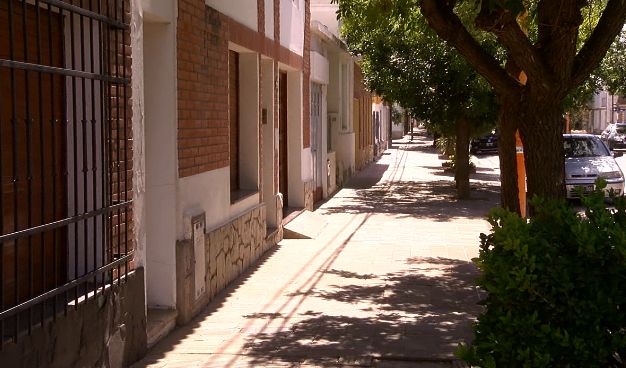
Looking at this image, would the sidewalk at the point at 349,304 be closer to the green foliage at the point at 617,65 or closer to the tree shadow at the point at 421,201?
the tree shadow at the point at 421,201

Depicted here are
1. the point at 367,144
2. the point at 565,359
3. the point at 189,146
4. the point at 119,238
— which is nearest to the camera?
the point at 565,359

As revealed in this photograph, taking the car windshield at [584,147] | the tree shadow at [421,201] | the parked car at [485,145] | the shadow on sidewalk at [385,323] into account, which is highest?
the car windshield at [584,147]

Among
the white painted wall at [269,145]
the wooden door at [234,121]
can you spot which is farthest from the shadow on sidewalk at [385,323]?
the white painted wall at [269,145]

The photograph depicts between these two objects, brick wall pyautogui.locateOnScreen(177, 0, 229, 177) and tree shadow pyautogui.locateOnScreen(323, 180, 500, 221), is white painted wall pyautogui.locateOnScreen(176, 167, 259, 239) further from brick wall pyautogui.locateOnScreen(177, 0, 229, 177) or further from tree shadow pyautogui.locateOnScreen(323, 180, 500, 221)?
tree shadow pyautogui.locateOnScreen(323, 180, 500, 221)

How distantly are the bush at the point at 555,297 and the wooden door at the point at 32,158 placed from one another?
7.90 feet

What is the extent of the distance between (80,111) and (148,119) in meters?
1.77

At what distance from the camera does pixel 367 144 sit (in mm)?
35562

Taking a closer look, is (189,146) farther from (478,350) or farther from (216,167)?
(478,350)

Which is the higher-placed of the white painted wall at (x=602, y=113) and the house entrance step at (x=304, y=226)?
the white painted wall at (x=602, y=113)

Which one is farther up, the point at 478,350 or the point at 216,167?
the point at 216,167

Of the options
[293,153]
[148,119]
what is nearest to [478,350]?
[148,119]

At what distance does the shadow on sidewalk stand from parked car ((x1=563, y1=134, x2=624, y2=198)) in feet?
27.5

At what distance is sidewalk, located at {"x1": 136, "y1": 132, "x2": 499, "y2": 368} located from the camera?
6.79 metres

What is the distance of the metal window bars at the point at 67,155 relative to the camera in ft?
→ 16.1
